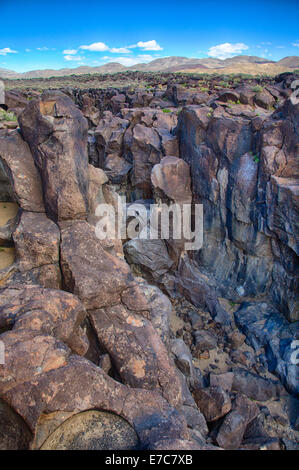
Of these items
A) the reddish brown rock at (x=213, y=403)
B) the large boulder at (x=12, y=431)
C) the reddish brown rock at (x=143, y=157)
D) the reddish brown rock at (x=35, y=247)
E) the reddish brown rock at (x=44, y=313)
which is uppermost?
the reddish brown rock at (x=143, y=157)

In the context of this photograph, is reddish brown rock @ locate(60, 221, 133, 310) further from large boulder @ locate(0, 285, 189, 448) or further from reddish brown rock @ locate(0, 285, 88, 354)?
large boulder @ locate(0, 285, 189, 448)

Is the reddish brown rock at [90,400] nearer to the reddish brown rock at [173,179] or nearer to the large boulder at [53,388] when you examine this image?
the large boulder at [53,388]

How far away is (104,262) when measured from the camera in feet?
27.1

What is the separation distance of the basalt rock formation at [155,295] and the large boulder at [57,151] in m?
0.04

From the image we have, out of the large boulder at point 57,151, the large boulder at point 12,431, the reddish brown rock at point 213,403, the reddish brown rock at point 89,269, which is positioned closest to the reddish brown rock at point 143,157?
the large boulder at point 57,151

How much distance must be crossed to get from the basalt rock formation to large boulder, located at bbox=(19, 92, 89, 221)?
0.04 m

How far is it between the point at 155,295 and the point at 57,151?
5.43m

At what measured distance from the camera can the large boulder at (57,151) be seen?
27.0 feet

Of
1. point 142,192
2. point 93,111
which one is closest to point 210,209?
point 142,192

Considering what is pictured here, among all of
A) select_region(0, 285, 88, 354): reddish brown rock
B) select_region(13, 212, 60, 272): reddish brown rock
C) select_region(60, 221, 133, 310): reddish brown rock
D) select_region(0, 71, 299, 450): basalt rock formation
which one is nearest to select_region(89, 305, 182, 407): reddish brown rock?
select_region(0, 71, 299, 450): basalt rock formation

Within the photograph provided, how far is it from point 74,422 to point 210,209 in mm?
12208

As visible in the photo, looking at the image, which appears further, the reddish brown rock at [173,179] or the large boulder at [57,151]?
the reddish brown rock at [173,179]

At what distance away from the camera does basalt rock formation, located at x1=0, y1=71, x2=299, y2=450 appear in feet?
17.2
